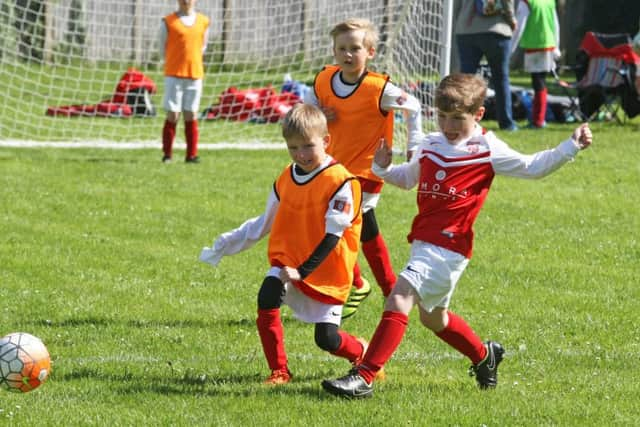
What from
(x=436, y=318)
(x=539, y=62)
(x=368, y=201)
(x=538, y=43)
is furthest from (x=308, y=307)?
(x=538, y=43)

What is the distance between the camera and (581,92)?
16.2 m

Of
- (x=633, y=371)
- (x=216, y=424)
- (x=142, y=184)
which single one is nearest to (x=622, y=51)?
(x=142, y=184)

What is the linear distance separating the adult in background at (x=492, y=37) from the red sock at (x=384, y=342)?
32.9 ft

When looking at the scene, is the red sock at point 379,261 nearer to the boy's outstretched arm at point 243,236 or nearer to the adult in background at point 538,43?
the boy's outstretched arm at point 243,236

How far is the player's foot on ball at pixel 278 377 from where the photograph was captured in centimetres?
569

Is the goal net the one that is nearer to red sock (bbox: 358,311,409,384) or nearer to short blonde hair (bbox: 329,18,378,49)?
short blonde hair (bbox: 329,18,378,49)

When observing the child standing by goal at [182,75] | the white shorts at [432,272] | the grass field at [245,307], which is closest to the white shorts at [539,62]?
the grass field at [245,307]

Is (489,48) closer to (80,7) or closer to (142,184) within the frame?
(142,184)

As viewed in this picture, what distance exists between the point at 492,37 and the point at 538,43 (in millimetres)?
1394

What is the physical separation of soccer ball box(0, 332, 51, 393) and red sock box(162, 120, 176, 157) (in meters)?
7.78

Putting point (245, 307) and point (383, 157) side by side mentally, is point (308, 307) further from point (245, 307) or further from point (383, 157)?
point (245, 307)

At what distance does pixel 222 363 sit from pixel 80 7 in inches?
541

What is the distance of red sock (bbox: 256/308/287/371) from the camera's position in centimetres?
563

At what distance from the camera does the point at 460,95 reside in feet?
17.7
